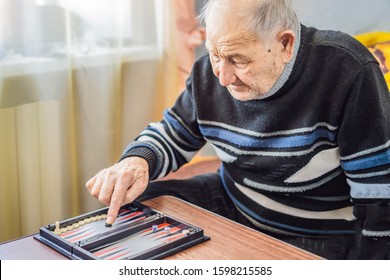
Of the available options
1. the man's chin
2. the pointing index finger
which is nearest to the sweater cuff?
the pointing index finger

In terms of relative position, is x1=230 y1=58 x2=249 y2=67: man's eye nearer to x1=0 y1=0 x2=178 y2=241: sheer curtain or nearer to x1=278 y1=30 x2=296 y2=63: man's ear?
x1=278 y1=30 x2=296 y2=63: man's ear

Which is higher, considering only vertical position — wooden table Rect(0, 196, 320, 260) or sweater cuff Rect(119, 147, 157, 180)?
sweater cuff Rect(119, 147, 157, 180)

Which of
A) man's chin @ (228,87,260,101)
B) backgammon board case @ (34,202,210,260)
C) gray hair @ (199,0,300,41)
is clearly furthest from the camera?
man's chin @ (228,87,260,101)

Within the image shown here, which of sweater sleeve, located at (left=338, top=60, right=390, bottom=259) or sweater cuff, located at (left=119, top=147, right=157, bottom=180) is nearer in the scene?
sweater sleeve, located at (left=338, top=60, right=390, bottom=259)

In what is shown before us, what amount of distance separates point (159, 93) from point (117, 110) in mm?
213

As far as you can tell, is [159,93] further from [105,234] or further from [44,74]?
[105,234]

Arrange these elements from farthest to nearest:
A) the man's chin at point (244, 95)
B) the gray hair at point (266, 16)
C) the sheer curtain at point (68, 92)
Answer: the sheer curtain at point (68, 92) < the man's chin at point (244, 95) < the gray hair at point (266, 16)

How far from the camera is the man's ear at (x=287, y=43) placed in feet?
4.50

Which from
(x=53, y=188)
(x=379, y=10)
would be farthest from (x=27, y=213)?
(x=379, y=10)

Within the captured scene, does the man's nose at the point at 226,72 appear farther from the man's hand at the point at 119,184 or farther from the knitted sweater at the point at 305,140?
the man's hand at the point at 119,184

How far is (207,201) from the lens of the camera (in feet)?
5.47

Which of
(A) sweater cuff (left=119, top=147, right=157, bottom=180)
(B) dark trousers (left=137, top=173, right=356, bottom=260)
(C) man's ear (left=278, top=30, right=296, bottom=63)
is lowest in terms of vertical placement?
(B) dark trousers (left=137, top=173, right=356, bottom=260)

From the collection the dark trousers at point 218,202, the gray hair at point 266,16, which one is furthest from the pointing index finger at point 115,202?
the gray hair at point 266,16

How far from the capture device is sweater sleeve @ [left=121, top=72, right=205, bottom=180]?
5.18ft
